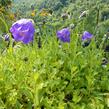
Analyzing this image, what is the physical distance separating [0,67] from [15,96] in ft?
0.53

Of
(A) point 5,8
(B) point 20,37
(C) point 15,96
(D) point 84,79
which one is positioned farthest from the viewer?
(A) point 5,8

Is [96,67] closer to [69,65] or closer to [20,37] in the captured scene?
[69,65]

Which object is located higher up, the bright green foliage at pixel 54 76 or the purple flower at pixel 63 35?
the purple flower at pixel 63 35

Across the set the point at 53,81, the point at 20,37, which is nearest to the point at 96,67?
the point at 53,81

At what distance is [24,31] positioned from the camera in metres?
1.53

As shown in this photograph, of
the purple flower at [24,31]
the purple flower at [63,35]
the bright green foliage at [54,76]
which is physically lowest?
the bright green foliage at [54,76]

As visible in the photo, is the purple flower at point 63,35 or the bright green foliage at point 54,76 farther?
the purple flower at point 63,35

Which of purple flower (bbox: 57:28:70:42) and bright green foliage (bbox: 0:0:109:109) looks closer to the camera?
bright green foliage (bbox: 0:0:109:109)

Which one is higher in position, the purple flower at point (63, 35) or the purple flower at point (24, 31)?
the purple flower at point (24, 31)

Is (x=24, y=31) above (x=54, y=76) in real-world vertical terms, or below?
above

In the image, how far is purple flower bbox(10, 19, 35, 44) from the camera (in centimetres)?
150

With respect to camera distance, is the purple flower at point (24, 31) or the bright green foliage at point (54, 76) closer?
the bright green foliage at point (54, 76)

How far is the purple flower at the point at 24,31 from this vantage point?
59.0 inches

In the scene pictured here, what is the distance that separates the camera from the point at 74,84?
1.40 meters
